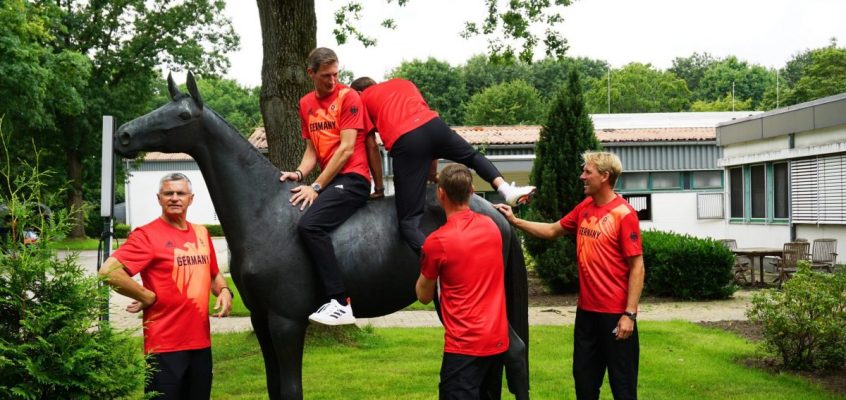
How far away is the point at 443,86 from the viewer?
70.1 metres

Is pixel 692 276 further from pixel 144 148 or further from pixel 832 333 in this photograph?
pixel 144 148

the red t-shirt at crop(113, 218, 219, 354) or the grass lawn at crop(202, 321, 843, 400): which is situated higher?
the red t-shirt at crop(113, 218, 219, 354)

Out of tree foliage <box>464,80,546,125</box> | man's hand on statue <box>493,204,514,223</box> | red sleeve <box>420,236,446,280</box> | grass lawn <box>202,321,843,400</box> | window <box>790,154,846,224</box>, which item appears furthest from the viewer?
tree foliage <box>464,80,546,125</box>

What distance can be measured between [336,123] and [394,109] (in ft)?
1.33

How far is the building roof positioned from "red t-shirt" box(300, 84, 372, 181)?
70.6 ft

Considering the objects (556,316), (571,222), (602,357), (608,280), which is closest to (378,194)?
(571,222)

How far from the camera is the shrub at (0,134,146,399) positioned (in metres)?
3.44

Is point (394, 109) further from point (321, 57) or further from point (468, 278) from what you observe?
point (468, 278)

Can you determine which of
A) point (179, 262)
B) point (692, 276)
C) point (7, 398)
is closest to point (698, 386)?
point (179, 262)

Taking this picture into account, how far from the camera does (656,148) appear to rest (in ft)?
97.6

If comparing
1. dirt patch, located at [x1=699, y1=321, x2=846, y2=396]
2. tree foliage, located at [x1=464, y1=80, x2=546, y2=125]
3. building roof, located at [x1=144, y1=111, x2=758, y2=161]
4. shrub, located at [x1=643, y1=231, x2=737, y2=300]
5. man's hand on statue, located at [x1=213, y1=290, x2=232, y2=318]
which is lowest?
dirt patch, located at [x1=699, y1=321, x2=846, y2=396]

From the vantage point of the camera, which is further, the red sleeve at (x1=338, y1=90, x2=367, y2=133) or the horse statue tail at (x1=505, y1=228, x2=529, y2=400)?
the horse statue tail at (x1=505, y1=228, x2=529, y2=400)

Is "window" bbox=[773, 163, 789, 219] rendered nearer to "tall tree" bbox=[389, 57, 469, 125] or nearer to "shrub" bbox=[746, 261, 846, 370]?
"shrub" bbox=[746, 261, 846, 370]

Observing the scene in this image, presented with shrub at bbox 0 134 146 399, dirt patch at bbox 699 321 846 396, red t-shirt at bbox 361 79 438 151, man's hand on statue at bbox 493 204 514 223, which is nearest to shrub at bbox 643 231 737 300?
dirt patch at bbox 699 321 846 396
